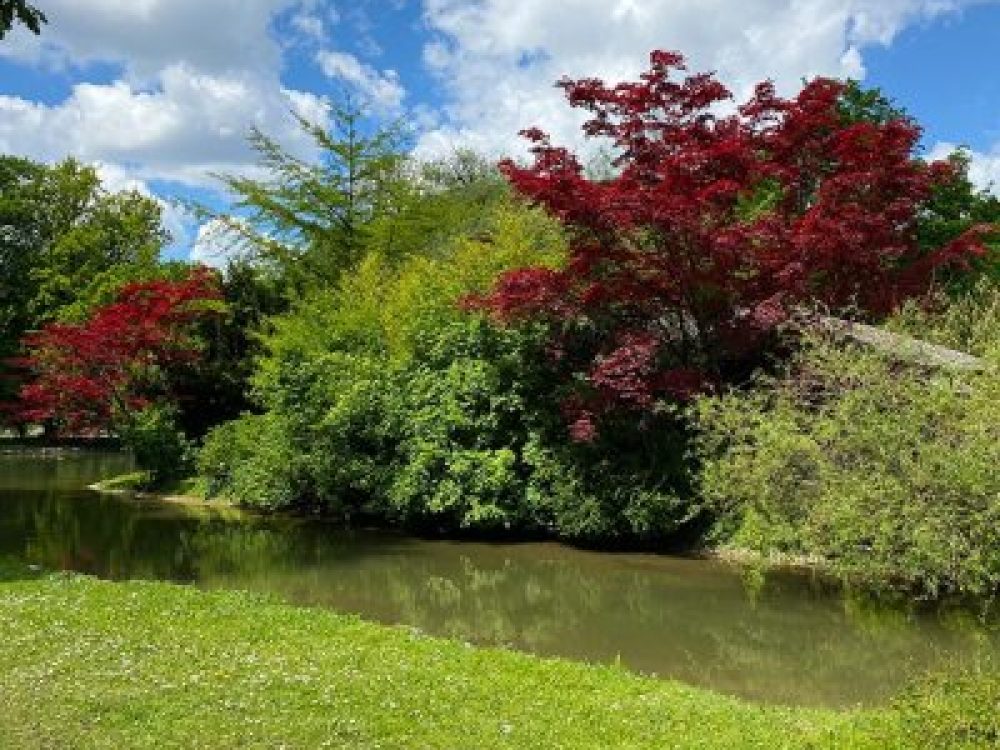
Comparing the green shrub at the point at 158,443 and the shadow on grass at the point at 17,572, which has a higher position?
the green shrub at the point at 158,443

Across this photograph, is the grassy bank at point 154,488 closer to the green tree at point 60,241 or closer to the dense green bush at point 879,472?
the dense green bush at point 879,472

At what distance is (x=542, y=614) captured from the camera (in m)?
15.2

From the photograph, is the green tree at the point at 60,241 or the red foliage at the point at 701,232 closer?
the red foliage at the point at 701,232

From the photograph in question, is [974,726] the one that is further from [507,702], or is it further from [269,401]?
[269,401]

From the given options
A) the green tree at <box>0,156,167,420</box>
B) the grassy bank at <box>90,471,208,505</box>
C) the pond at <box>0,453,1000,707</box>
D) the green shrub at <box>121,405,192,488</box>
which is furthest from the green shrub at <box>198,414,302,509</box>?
the green tree at <box>0,156,167,420</box>

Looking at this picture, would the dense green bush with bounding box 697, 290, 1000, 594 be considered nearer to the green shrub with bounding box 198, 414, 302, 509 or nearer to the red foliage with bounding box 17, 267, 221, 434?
the green shrub with bounding box 198, 414, 302, 509

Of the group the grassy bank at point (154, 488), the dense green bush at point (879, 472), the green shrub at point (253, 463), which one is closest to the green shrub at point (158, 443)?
the grassy bank at point (154, 488)

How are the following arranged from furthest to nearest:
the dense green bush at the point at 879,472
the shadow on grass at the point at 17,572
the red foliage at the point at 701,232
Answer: the red foliage at the point at 701,232 < the shadow on grass at the point at 17,572 < the dense green bush at the point at 879,472

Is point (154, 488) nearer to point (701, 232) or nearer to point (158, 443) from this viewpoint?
point (158, 443)

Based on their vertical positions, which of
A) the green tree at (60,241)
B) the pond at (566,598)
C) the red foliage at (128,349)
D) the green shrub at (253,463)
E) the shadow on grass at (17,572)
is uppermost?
the green tree at (60,241)

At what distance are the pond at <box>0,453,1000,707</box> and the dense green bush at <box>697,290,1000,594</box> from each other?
89 cm

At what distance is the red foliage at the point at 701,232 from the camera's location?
18516 mm

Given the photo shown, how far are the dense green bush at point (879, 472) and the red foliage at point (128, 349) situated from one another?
20241mm

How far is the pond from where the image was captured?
40.4ft
